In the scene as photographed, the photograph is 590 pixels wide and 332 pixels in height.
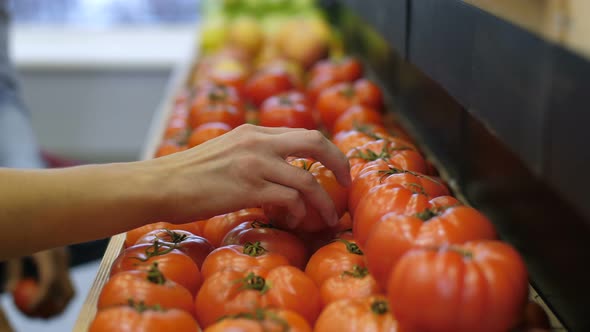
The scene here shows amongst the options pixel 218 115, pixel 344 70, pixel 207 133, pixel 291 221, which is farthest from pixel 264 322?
pixel 344 70

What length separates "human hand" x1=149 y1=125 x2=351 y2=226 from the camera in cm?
114

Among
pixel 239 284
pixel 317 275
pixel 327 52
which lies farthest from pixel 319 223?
pixel 327 52

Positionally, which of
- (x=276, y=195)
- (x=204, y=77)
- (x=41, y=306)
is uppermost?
(x=276, y=195)

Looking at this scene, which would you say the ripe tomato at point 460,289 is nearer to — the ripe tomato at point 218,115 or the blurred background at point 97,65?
the ripe tomato at point 218,115

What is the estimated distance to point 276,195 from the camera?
117cm

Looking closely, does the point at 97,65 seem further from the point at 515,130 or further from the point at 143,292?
the point at 515,130

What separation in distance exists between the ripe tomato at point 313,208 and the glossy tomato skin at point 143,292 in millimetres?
253

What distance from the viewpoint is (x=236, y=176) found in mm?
1155

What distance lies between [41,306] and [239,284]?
64.8 inches

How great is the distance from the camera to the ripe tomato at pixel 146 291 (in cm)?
104

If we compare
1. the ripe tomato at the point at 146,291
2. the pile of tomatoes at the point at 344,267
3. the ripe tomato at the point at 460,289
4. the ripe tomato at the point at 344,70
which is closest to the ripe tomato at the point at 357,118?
the pile of tomatoes at the point at 344,267

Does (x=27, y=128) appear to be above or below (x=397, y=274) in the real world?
below

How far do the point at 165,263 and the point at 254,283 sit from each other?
0.55 ft

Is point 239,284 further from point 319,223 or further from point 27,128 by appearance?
point 27,128
